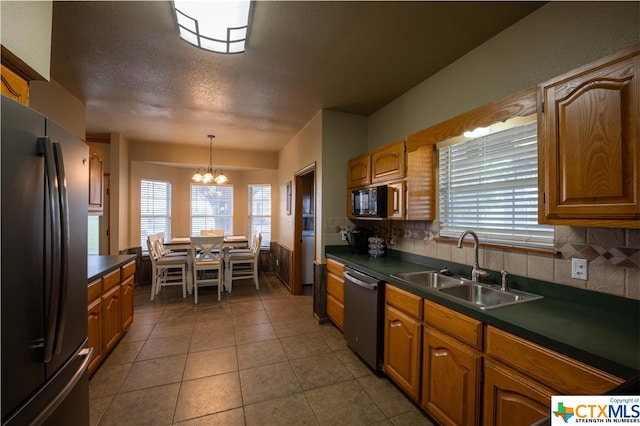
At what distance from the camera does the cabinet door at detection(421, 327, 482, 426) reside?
137 cm

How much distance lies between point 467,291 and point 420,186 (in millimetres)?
910

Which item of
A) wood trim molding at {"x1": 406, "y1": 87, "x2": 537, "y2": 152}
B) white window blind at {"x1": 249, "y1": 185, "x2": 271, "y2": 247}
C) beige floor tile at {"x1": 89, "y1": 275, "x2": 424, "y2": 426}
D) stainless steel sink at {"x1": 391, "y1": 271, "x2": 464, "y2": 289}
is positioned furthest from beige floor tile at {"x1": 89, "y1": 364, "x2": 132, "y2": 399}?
white window blind at {"x1": 249, "y1": 185, "x2": 271, "y2": 247}

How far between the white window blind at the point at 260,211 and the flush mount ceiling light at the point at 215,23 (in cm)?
410

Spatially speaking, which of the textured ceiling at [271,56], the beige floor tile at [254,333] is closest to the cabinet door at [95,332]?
the beige floor tile at [254,333]

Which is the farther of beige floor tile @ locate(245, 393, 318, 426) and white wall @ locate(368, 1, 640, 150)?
beige floor tile @ locate(245, 393, 318, 426)

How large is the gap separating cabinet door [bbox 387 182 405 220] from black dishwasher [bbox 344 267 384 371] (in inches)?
24.2

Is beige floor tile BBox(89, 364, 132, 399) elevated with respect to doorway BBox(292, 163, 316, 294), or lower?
lower

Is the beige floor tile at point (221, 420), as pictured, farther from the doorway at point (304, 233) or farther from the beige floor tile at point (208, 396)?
the doorway at point (304, 233)

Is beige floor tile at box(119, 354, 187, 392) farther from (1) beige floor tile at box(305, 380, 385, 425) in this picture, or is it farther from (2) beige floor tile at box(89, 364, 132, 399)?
(1) beige floor tile at box(305, 380, 385, 425)

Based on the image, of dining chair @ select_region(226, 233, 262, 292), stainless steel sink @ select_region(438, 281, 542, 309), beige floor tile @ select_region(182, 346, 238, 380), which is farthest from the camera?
dining chair @ select_region(226, 233, 262, 292)

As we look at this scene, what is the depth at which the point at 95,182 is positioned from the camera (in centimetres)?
292

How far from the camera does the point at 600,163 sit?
44.4 inches

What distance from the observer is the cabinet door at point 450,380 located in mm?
1367

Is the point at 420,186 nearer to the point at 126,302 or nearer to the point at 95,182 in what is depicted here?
the point at 126,302
